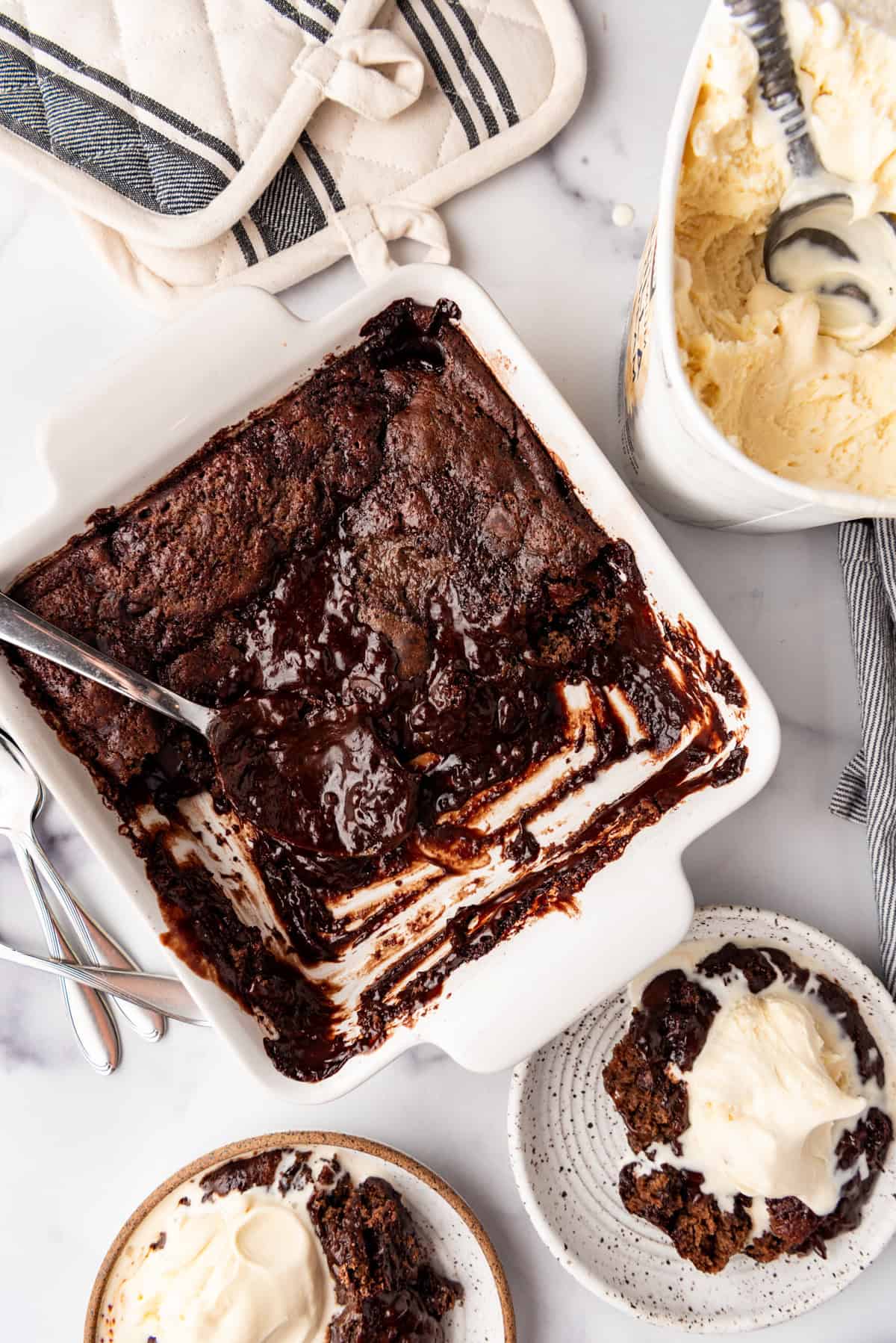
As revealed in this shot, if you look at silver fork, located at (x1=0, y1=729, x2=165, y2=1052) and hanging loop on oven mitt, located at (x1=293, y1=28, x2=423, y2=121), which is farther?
silver fork, located at (x1=0, y1=729, x2=165, y2=1052)

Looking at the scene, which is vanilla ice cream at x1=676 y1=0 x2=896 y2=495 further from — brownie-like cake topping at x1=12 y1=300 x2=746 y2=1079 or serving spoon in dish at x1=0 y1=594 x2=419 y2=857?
serving spoon in dish at x1=0 y1=594 x2=419 y2=857

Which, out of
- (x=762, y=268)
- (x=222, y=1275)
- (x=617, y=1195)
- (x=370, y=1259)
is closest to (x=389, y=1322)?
(x=370, y=1259)

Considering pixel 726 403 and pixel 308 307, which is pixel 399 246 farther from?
pixel 726 403

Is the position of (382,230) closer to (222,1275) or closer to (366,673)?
(366,673)

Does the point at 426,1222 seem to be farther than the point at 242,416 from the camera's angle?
Yes

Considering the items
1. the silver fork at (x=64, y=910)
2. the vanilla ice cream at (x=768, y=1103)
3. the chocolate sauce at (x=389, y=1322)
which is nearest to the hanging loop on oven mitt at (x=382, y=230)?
the silver fork at (x=64, y=910)

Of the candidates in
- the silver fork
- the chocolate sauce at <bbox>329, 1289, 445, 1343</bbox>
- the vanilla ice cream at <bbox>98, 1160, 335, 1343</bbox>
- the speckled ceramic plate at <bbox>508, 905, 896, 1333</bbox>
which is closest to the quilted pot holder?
the silver fork

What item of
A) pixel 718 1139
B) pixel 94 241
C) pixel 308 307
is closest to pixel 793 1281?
Answer: pixel 718 1139
